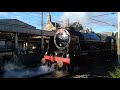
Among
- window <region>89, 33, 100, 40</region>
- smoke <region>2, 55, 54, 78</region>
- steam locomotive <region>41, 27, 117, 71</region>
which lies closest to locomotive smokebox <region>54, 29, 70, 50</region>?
steam locomotive <region>41, 27, 117, 71</region>

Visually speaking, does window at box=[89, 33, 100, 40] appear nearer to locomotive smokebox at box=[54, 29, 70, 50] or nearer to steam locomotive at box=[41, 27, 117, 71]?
steam locomotive at box=[41, 27, 117, 71]

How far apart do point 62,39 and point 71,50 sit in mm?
675

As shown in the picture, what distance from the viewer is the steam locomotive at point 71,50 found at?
32.8 ft

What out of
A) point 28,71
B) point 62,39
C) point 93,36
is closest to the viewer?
point 28,71

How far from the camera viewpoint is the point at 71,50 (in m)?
10.0

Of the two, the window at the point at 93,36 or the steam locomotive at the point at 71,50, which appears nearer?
the steam locomotive at the point at 71,50

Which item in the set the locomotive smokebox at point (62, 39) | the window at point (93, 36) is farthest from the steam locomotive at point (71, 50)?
the window at point (93, 36)

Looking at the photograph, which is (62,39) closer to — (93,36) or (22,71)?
(22,71)

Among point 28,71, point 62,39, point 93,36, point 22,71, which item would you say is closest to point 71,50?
point 62,39

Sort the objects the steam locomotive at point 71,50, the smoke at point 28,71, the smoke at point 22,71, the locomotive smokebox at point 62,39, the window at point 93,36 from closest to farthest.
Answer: the smoke at point 22,71, the smoke at point 28,71, the steam locomotive at point 71,50, the locomotive smokebox at point 62,39, the window at point 93,36

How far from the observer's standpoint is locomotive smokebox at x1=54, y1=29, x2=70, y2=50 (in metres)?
10.1

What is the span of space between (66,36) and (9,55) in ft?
13.2

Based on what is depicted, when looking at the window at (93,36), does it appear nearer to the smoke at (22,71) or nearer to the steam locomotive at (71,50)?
the steam locomotive at (71,50)
